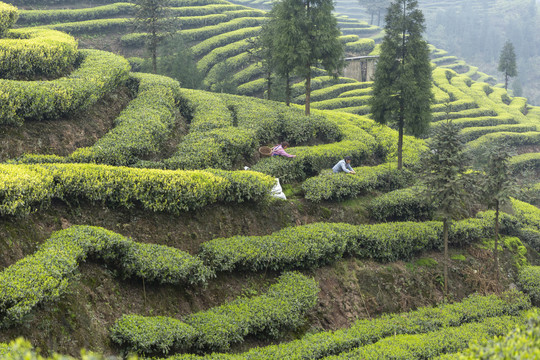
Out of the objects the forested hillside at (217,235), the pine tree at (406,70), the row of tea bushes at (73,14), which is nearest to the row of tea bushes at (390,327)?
the forested hillside at (217,235)

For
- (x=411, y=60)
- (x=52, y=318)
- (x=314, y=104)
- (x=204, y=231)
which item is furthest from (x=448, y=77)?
(x=52, y=318)

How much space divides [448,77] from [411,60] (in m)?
40.1

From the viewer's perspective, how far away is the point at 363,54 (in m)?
58.1

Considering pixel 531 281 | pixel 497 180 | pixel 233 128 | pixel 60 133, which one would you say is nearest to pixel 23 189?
pixel 60 133

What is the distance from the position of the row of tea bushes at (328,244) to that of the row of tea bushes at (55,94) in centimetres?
764

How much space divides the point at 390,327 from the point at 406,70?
12648mm

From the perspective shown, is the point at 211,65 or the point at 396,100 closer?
the point at 396,100

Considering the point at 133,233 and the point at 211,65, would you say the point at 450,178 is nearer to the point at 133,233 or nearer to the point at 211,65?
the point at 133,233

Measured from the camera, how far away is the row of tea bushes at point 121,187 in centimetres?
1037

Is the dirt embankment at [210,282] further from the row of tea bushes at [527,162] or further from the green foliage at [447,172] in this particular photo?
the row of tea bushes at [527,162]

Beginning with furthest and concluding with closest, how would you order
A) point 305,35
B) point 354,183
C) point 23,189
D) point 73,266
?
point 305,35 < point 354,183 < point 23,189 < point 73,266

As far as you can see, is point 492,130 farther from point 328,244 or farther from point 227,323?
point 227,323

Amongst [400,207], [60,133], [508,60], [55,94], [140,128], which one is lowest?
[400,207]

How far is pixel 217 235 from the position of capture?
14.2 m
